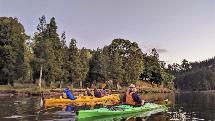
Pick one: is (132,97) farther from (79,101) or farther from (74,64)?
(74,64)

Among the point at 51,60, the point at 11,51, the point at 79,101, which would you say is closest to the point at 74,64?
the point at 51,60

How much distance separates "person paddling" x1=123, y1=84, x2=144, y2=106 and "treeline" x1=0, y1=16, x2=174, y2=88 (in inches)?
1729

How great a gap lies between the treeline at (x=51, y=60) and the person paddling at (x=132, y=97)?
1729 inches

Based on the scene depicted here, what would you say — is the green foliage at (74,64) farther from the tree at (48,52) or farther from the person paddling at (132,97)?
the person paddling at (132,97)

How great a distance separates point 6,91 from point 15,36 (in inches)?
549

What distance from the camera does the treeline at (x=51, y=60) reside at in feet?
234

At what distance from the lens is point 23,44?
74312mm

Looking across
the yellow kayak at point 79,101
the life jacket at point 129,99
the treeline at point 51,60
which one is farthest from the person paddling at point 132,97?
the treeline at point 51,60

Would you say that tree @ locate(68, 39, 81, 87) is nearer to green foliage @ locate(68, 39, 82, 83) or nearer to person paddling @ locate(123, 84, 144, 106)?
green foliage @ locate(68, 39, 82, 83)

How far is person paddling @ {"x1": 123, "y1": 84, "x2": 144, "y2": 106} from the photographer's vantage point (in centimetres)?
2872

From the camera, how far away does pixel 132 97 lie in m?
28.9

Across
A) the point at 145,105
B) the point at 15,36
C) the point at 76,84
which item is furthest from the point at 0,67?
the point at 145,105

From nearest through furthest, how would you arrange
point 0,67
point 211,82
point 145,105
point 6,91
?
1. point 145,105
2. point 6,91
3. point 0,67
4. point 211,82

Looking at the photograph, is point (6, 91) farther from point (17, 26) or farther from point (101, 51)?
point (101, 51)
